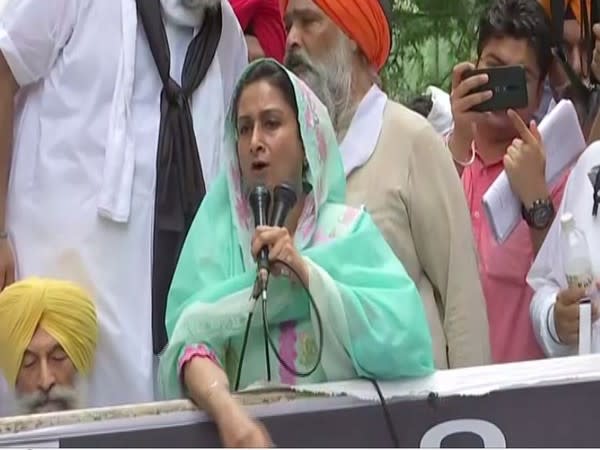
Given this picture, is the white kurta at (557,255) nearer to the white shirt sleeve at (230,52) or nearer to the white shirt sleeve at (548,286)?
the white shirt sleeve at (548,286)

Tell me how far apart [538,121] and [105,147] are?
4.45 ft

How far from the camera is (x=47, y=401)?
3.25 meters

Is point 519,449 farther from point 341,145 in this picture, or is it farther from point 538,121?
point 538,121

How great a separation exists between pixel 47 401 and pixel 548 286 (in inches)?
52.3

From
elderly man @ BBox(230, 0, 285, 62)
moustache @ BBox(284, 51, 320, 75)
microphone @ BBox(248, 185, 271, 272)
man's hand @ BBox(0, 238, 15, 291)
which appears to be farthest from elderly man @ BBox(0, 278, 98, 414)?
elderly man @ BBox(230, 0, 285, 62)

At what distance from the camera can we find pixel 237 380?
118 inches

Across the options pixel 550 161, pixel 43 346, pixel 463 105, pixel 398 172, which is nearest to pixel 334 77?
pixel 398 172

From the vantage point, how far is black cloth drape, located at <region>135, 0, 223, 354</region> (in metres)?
3.55

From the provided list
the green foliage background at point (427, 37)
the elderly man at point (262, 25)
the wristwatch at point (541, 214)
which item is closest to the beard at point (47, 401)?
the wristwatch at point (541, 214)

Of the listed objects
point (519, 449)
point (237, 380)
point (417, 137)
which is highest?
point (417, 137)

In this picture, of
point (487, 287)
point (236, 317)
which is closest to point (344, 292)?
point (236, 317)

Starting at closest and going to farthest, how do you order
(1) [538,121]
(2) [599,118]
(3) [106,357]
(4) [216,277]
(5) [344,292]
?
(5) [344,292] → (4) [216,277] → (3) [106,357] → (2) [599,118] → (1) [538,121]

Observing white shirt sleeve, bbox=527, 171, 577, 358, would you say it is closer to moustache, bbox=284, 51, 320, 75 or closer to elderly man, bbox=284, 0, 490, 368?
elderly man, bbox=284, 0, 490, 368

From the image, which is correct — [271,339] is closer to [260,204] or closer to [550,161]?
[260,204]
